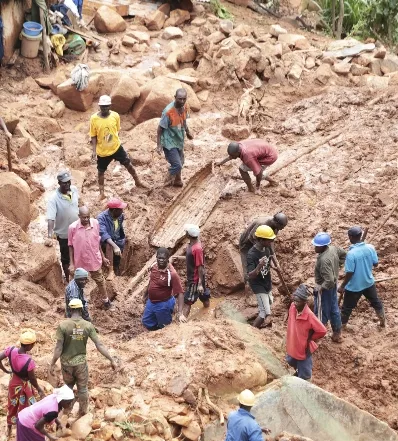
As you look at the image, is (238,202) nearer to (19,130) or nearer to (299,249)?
(299,249)

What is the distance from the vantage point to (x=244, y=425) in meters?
5.42

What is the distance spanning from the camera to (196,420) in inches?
248

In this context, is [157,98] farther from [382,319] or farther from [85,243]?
[382,319]

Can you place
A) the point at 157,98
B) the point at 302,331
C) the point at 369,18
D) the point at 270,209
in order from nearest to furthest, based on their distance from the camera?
the point at 302,331, the point at 270,209, the point at 157,98, the point at 369,18

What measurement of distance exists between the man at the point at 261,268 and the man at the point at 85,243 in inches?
65.8

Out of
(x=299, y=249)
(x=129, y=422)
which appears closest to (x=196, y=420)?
(x=129, y=422)

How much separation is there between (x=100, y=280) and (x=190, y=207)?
2306mm

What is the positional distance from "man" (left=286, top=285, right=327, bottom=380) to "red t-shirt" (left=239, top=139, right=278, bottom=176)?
331 centimetres

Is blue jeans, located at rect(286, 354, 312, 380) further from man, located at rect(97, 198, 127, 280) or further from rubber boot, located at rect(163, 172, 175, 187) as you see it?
rubber boot, located at rect(163, 172, 175, 187)

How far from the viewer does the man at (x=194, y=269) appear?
805 cm

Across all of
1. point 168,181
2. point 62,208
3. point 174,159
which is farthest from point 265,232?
point 168,181

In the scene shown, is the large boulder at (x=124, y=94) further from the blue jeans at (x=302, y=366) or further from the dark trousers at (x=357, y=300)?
the blue jeans at (x=302, y=366)

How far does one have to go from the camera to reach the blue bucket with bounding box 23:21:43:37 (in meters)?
13.6

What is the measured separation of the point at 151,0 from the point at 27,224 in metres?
8.32
